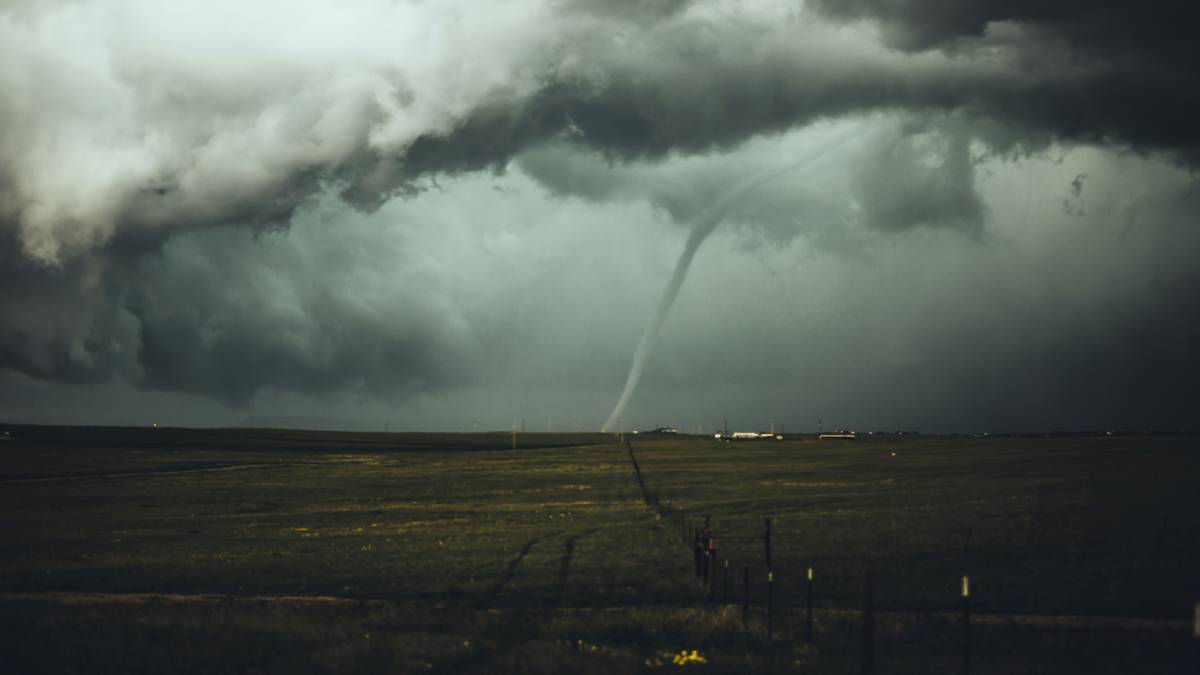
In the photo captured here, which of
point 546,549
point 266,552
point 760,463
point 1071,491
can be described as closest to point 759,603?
point 546,549

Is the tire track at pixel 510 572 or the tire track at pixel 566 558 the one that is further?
the tire track at pixel 566 558

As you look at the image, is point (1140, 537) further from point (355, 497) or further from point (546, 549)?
point (355, 497)

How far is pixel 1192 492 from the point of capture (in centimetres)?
6950

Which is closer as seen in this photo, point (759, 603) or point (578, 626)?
A: point (578, 626)

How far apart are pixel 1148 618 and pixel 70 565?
146 ft

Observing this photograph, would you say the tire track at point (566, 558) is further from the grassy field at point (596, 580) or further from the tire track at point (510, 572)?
the tire track at point (510, 572)

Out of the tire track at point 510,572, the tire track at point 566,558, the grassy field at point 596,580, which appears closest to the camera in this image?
the grassy field at point 596,580

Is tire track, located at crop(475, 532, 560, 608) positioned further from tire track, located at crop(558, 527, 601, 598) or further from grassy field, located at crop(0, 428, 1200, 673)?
tire track, located at crop(558, 527, 601, 598)

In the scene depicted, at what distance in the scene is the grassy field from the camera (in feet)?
84.8

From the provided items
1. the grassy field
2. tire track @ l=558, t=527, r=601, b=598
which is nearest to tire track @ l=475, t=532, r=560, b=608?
the grassy field

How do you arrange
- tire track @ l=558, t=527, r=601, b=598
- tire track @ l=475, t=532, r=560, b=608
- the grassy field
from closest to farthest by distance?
the grassy field, tire track @ l=475, t=532, r=560, b=608, tire track @ l=558, t=527, r=601, b=598

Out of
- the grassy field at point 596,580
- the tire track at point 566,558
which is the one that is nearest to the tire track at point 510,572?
the grassy field at point 596,580

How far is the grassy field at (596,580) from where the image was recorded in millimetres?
25844

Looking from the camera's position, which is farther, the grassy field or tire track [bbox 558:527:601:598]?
tire track [bbox 558:527:601:598]
